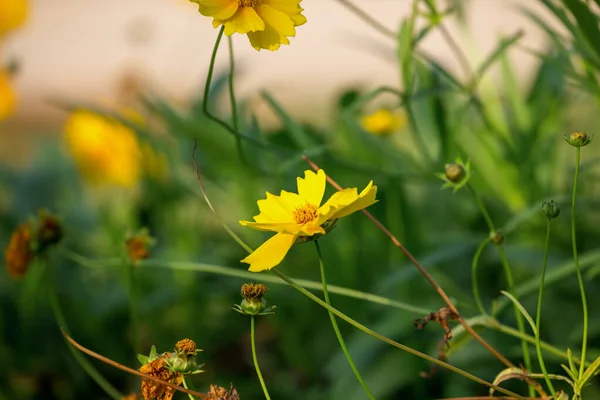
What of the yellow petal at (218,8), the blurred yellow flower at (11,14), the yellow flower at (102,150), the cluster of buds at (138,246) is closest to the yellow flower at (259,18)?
the yellow petal at (218,8)

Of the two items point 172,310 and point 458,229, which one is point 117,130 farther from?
point 458,229

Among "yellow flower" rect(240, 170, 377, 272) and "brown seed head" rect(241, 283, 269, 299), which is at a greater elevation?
"yellow flower" rect(240, 170, 377, 272)

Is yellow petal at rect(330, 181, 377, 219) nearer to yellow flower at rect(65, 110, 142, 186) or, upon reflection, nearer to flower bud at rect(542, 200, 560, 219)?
flower bud at rect(542, 200, 560, 219)

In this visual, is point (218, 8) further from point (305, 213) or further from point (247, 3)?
point (305, 213)

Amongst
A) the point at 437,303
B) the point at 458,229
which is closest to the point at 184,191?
the point at 458,229

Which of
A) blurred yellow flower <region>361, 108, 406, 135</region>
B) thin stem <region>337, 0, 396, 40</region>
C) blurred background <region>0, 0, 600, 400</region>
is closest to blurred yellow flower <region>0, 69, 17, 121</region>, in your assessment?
blurred background <region>0, 0, 600, 400</region>

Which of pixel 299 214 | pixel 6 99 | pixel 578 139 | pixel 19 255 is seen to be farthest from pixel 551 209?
pixel 6 99

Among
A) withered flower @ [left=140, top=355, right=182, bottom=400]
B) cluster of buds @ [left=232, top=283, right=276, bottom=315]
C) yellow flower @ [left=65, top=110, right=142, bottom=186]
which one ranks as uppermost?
cluster of buds @ [left=232, top=283, right=276, bottom=315]
